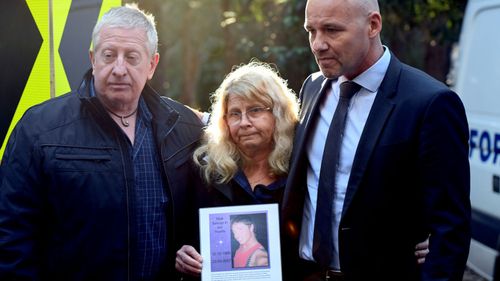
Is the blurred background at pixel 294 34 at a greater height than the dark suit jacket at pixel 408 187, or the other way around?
the blurred background at pixel 294 34

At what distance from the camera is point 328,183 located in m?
3.17

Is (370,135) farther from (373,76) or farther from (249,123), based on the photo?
(249,123)

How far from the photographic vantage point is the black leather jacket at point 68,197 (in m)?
3.07

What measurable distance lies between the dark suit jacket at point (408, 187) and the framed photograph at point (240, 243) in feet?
1.17

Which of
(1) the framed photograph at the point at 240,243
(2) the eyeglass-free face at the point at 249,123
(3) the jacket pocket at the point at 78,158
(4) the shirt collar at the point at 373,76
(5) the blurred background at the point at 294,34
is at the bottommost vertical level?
(1) the framed photograph at the point at 240,243

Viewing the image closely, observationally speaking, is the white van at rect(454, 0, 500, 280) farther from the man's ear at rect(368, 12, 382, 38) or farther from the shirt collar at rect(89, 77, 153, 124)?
the shirt collar at rect(89, 77, 153, 124)

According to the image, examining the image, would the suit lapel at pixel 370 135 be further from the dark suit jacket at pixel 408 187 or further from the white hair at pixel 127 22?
the white hair at pixel 127 22

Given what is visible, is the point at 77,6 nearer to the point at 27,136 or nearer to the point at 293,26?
the point at 27,136

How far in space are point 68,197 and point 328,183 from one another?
107 centimetres

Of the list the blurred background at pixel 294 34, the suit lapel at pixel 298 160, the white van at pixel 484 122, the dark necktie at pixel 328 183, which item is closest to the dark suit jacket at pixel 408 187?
the dark necktie at pixel 328 183

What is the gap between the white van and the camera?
552 centimetres

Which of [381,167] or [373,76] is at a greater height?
[373,76]

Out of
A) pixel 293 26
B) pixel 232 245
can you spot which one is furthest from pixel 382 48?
pixel 293 26

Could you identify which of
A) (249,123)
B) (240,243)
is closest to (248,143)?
(249,123)
